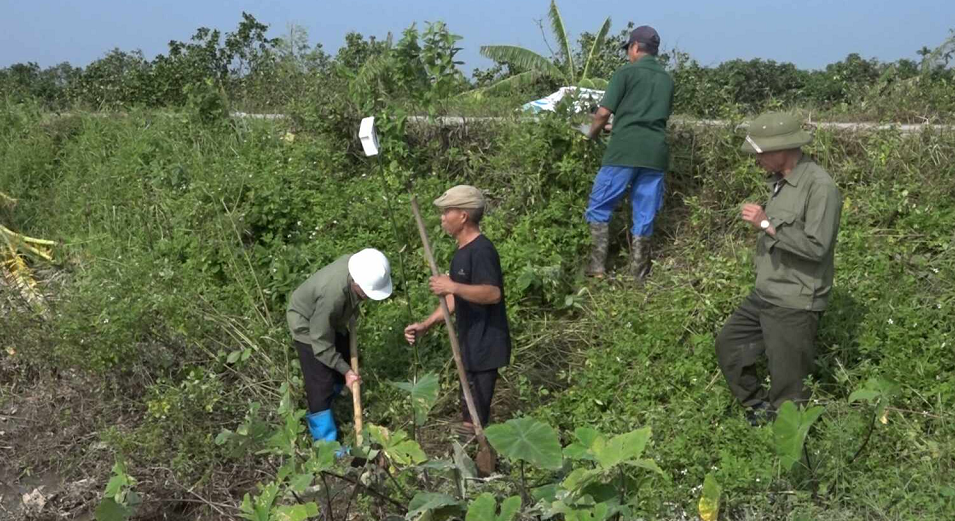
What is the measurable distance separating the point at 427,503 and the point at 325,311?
1.50m

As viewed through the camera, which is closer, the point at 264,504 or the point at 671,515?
the point at 264,504

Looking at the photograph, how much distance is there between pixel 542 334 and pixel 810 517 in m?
2.56

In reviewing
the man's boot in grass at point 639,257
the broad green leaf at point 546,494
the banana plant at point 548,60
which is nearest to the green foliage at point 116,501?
the broad green leaf at point 546,494

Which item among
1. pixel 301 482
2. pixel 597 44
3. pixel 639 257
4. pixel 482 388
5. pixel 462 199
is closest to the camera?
pixel 301 482

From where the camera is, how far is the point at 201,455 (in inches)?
224

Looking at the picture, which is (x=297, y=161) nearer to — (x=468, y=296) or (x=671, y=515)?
(x=468, y=296)

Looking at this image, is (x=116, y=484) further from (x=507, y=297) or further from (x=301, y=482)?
(x=507, y=297)

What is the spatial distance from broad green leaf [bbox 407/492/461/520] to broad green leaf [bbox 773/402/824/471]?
1.46 m

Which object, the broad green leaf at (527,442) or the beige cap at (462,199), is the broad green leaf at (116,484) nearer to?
the broad green leaf at (527,442)

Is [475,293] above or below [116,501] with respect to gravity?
above

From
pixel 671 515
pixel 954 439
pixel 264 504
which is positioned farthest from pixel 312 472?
pixel 954 439

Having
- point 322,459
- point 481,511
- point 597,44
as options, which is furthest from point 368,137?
point 597,44

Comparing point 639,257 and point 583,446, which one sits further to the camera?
point 639,257

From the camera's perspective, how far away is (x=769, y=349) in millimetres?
5039
